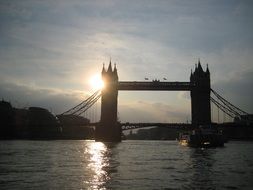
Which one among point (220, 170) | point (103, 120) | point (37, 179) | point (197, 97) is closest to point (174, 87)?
point (197, 97)

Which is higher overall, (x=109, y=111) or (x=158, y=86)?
(x=158, y=86)

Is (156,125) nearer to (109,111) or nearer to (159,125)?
(159,125)

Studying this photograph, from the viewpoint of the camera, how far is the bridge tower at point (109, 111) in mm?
117188

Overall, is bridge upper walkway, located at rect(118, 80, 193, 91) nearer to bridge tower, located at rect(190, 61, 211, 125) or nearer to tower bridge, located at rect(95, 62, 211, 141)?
tower bridge, located at rect(95, 62, 211, 141)

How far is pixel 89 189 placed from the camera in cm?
2327

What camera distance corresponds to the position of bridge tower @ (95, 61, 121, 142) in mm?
117188

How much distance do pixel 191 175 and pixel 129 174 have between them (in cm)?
451

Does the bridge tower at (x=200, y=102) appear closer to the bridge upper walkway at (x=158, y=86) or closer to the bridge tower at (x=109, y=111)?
the bridge upper walkway at (x=158, y=86)

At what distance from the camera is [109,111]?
410 ft

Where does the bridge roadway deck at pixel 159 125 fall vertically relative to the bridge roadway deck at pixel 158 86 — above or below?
below

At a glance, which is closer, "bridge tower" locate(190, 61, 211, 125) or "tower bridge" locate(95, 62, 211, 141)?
"tower bridge" locate(95, 62, 211, 141)

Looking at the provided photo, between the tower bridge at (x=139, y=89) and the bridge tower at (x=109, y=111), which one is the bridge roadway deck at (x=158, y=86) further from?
the bridge tower at (x=109, y=111)

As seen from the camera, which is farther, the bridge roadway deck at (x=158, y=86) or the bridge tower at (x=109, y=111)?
the bridge tower at (x=109, y=111)

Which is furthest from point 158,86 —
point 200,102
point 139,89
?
point 200,102
